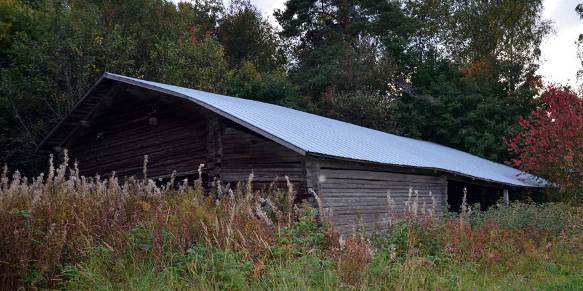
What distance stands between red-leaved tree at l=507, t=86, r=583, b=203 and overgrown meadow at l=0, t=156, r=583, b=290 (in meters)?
12.9

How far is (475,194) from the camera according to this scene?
25.3 m

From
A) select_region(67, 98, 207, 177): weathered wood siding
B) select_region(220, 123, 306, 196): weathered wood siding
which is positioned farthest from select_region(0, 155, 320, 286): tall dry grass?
select_region(67, 98, 207, 177): weathered wood siding

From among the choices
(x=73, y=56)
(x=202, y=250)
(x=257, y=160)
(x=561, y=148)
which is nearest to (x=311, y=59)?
(x=73, y=56)

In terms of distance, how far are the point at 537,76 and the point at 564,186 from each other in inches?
598

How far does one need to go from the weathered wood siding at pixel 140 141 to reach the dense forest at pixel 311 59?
5.96 m

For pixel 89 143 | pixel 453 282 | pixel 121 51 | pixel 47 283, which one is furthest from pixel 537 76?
pixel 47 283

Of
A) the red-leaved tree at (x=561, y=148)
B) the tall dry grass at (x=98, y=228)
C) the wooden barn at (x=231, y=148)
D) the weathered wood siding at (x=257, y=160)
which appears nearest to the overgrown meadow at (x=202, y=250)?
the tall dry grass at (x=98, y=228)

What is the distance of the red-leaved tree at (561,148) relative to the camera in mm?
19672

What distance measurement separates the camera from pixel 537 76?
110 feet

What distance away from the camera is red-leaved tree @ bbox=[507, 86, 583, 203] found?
19.7 metres

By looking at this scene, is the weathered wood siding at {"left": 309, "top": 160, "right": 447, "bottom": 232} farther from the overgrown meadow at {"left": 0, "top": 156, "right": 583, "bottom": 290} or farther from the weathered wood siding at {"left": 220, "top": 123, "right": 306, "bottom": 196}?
the overgrown meadow at {"left": 0, "top": 156, "right": 583, "bottom": 290}

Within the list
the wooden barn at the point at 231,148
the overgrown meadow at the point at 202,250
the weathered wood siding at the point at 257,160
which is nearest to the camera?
the overgrown meadow at the point at 202,250

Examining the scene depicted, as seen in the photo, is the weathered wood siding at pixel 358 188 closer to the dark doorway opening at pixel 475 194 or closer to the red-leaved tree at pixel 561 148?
the red-leaved tree at pixel 561 148

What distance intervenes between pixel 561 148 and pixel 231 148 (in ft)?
40.5
